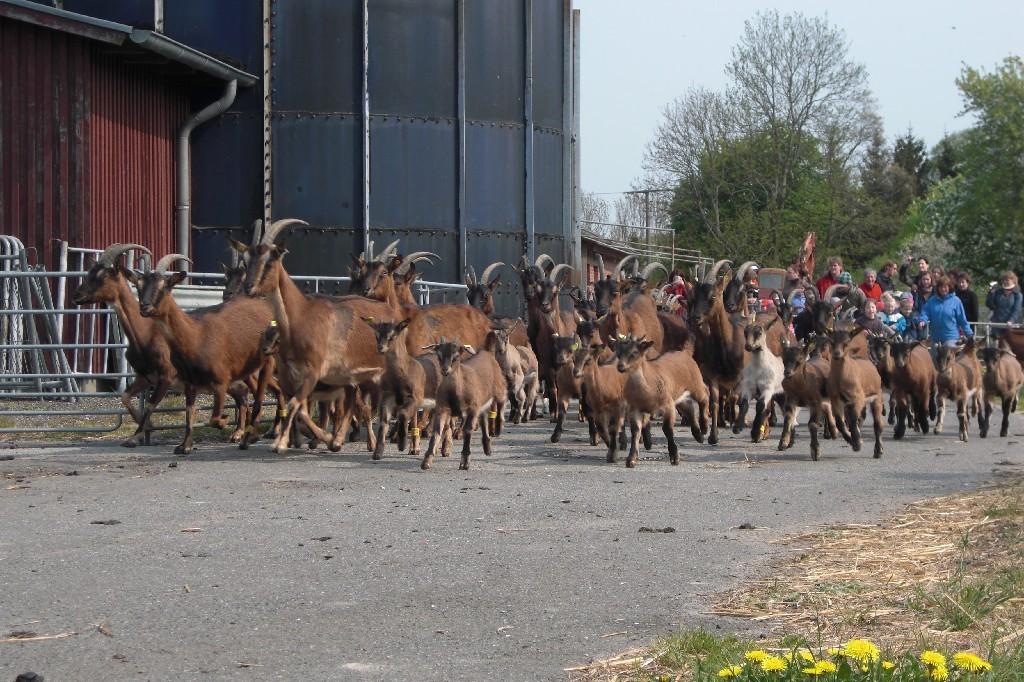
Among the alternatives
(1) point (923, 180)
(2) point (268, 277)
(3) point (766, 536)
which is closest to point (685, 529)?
(3) point (766, 536)

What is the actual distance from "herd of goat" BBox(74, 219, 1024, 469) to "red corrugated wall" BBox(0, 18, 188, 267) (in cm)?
456

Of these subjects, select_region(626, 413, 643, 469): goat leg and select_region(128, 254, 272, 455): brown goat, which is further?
select_region(128, 254, 272, 455): brown goat

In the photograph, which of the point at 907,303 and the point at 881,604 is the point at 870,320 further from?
the point at 881,604

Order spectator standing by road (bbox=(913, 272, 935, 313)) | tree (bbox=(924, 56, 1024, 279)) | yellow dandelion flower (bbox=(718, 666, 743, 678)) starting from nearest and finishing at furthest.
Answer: yellow dandelion flower (bbox=(718, 666, 743, 678)) → spectator standing by road (bbox=(913, 272, 935, 313)) → tree (bbox=(924, 56, 1024, 279))

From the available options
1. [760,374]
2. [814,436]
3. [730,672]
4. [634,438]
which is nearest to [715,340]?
[760,374]

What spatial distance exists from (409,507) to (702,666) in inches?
199

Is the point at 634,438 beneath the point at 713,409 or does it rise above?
beneath

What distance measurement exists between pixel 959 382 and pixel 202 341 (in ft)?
28.7

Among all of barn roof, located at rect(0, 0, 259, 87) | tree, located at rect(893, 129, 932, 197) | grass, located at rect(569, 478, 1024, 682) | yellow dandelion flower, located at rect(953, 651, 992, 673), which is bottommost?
grass, located at rect(569, 478, 1024, 682)

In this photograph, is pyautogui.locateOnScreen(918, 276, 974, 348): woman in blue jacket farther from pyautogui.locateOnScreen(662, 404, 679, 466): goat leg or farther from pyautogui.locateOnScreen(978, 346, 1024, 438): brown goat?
pyautogui.locateOnScreen(662, 404, 679, 466): goat leg

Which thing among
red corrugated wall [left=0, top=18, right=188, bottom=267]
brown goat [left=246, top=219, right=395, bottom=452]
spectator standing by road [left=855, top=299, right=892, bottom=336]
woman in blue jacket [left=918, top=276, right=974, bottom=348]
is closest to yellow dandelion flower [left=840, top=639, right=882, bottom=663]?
brown goat [left=246, top=219, right=395, bottom=452]

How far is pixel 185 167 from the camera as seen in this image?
2469 cm

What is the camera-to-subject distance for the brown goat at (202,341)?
48.9 ft

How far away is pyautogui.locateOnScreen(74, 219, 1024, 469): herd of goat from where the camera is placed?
47.0 ft
